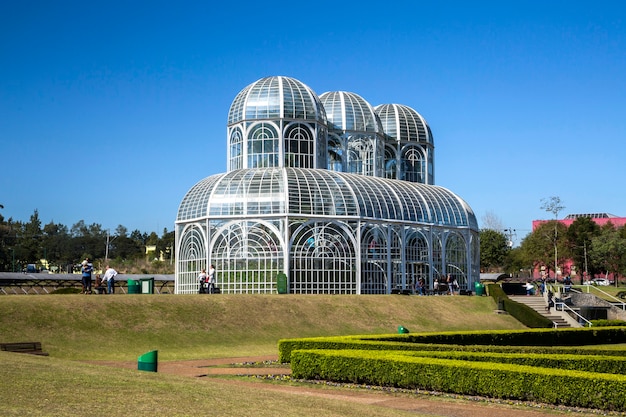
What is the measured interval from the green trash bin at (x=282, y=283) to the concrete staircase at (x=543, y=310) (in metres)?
17.3

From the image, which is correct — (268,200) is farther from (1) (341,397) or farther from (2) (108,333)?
(1) (341,397)

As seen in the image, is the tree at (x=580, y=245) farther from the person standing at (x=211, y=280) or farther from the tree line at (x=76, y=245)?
the person standing at (x=211, y=280)

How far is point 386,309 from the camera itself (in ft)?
169

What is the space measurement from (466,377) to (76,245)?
144 metres

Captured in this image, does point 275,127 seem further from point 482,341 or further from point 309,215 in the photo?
point 482,341

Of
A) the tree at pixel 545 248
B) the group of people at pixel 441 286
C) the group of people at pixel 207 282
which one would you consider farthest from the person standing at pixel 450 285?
the tree at pixel 545 248

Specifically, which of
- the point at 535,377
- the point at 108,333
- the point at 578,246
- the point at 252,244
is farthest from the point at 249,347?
the point at 578,246

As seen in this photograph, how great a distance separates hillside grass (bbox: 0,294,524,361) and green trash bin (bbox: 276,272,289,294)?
3.76m

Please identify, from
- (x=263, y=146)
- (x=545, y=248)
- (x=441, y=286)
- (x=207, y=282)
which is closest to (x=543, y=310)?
(x=441, y=286)

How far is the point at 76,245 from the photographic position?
16038 centimetres

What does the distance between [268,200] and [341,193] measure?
17.5ft

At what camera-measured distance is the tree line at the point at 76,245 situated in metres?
125

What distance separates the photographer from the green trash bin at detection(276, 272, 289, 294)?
177ft

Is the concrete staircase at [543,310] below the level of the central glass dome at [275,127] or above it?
below
